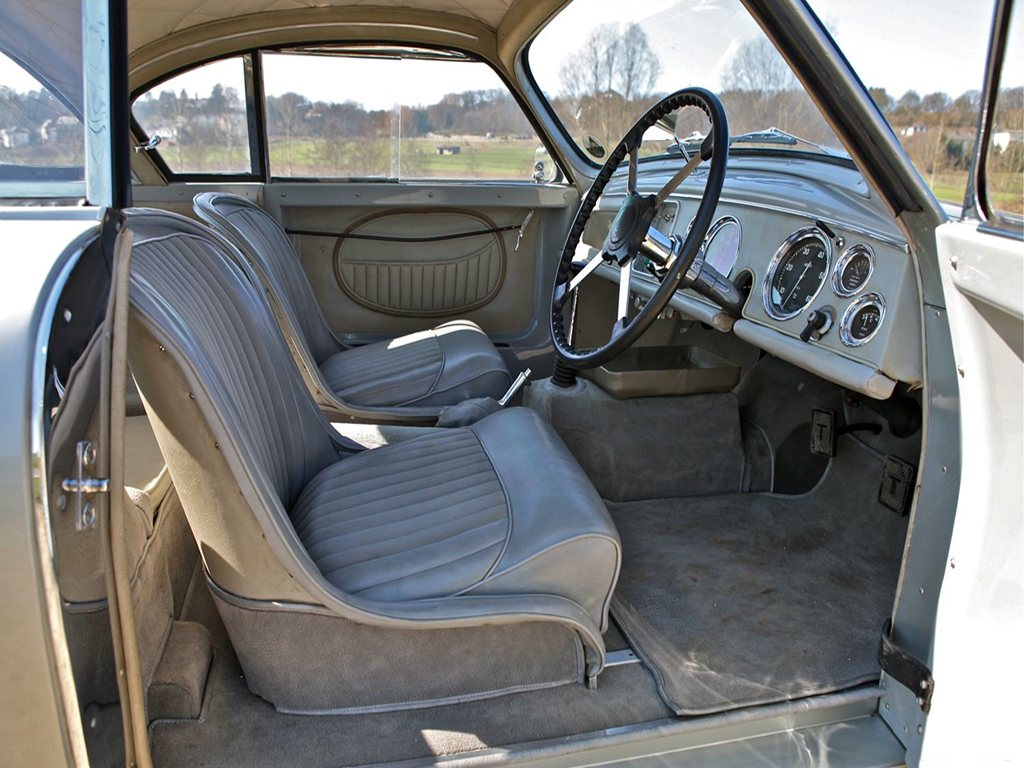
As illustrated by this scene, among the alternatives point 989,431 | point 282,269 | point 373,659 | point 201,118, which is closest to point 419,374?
point 282,269

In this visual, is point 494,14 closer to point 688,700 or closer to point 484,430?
point 484,430

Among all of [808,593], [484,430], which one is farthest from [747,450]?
[484,430]

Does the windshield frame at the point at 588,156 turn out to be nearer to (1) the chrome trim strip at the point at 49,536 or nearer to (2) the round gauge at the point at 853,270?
(2) the round gauge at the point at 853,270

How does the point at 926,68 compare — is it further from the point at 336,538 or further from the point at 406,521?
the point at 336,538

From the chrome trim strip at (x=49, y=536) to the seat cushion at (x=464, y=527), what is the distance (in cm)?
48

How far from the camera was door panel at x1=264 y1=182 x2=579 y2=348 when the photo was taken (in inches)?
132

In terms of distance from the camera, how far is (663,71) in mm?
2482

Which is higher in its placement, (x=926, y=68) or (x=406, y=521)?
(x=926, y=68)

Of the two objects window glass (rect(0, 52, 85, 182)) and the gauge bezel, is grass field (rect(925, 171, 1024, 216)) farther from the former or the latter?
window glass (rect(0, 52, 85, 182))

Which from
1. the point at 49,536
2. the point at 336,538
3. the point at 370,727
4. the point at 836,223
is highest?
the point at 836,223

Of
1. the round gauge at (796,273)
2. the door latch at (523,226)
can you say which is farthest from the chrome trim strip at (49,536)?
the door latch at (523,226)

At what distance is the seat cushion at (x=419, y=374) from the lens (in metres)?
2.54

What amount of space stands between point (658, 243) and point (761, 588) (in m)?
0.87

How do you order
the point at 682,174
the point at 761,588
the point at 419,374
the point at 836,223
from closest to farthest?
the point at 836,223 → the point at 682,174 → the point at 761,588 → the point at 419,374
